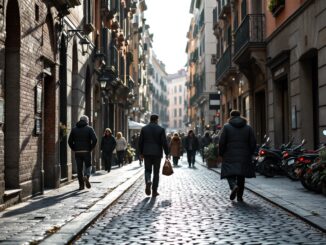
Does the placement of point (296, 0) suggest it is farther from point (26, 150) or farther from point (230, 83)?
point (230, 83)

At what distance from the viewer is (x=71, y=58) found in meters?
18.2

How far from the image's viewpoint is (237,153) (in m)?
12.3

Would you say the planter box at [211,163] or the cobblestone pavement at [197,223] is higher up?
the planter box at [211,163]

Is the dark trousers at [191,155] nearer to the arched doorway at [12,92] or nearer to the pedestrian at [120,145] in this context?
the pedestrian at [120,145]

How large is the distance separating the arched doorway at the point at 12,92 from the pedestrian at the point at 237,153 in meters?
3.97

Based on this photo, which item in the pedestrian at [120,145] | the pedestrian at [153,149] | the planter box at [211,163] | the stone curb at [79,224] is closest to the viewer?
the stone curb at [79,224]

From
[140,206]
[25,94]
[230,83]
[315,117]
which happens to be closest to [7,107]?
[25,94]

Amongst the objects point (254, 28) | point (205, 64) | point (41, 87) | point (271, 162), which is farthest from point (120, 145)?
point (205, 64)

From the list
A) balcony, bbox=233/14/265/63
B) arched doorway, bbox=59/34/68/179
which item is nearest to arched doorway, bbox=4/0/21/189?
arched doorway, bbox=59/34/68/179

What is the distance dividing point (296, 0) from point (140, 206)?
31.8 feet

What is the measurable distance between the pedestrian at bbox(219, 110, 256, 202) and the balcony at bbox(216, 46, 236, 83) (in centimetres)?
1892

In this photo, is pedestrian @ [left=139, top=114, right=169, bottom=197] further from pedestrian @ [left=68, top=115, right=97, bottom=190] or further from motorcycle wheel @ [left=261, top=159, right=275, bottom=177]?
motorcycle wheel @ [left=261, top=159, right=275, bottom=177]

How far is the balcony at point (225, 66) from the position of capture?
31.7 metres

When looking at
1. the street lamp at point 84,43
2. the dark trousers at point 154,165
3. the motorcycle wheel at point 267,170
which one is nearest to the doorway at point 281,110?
the motorcycle wheel at point 267,170
